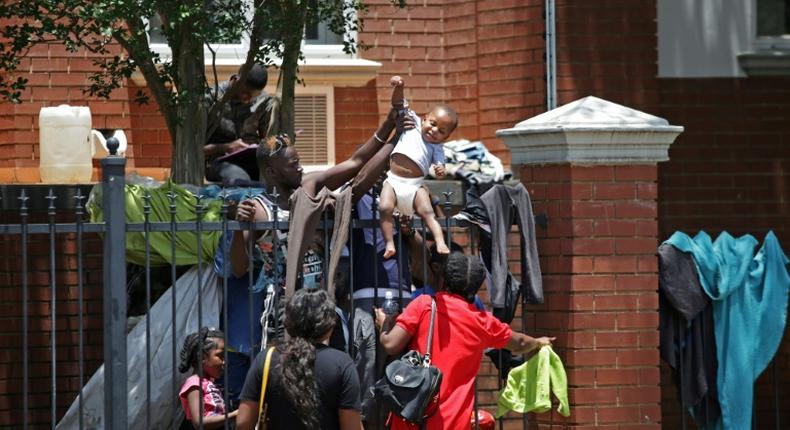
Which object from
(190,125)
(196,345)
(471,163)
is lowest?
(196,345)

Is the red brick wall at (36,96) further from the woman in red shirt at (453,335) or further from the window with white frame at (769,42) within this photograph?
the woman in red shirt at (453,335)

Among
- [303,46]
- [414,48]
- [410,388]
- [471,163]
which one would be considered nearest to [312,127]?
[303,46]

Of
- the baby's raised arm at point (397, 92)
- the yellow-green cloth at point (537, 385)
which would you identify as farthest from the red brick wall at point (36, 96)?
the yellow-green cloth at point (537, 385)

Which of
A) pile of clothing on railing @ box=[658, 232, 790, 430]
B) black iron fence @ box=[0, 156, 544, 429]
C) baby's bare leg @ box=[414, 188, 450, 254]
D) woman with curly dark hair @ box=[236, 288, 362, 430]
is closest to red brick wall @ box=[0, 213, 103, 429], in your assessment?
black iron fence @ box=[0, 156, 544, 429]

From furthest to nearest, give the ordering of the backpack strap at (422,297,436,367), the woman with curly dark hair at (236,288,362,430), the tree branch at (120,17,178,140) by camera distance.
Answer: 1. the tree branch at (120,17,178,140)
2. the backpack strap at (422,297,436,367)
3. the woman with curly dark hair at (236,288,362,430)

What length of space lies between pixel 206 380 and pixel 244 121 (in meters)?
3.75

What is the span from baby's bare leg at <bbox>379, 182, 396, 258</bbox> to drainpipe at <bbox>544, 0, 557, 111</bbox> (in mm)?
4751

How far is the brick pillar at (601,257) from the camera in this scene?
7.96 metres

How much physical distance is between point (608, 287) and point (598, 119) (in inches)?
35.3

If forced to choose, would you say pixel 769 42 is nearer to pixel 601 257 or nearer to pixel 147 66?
pixel 601 257

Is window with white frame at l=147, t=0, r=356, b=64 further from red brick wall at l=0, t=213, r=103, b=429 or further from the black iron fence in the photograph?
red brick wall at l=0, t=213, r=103, b=429

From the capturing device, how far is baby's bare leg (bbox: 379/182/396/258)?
296 inches

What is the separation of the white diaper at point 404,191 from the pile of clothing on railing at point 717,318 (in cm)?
147

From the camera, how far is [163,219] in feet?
28.9
